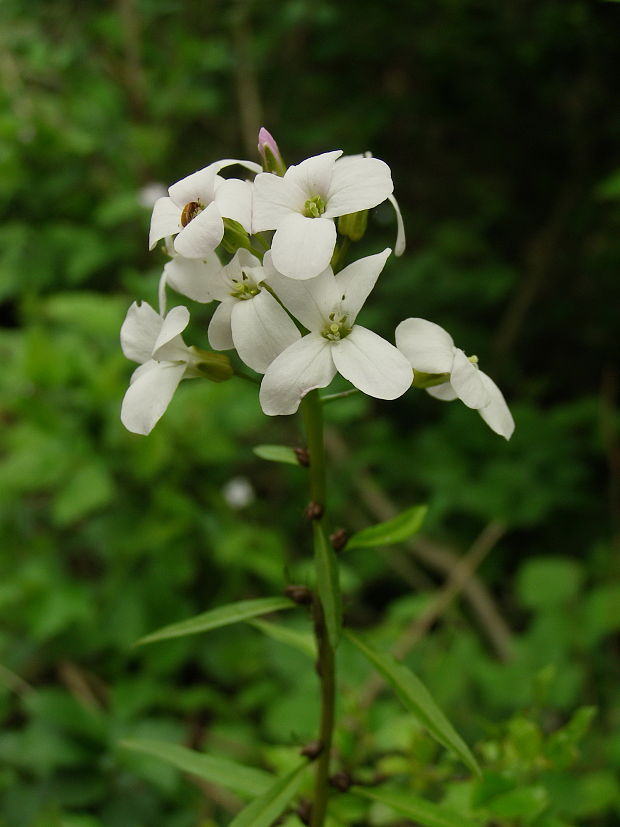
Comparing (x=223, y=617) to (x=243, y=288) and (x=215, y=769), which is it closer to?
(x=215, y=769)

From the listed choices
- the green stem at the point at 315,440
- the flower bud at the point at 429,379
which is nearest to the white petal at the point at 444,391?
the flower bud at the point at 429,379

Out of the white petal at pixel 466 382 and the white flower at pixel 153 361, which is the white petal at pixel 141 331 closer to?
the white flower at pixel 153 361

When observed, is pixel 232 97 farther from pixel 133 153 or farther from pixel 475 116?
pixel 475 116

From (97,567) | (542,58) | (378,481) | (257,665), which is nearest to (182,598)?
(257,665)

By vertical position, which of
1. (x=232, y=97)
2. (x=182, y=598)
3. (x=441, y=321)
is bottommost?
(x=182, y=598)

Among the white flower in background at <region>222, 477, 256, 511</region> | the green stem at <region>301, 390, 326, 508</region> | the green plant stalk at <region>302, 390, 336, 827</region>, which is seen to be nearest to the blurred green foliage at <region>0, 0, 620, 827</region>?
the white flower in background at <region>222, 477, 256, 511</region>

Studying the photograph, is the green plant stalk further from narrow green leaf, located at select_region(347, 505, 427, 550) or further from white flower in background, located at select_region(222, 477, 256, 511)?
white flower in background, located at select_region(222, 477, 256, 511)

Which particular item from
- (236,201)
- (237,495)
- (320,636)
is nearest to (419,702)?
(320,636)
